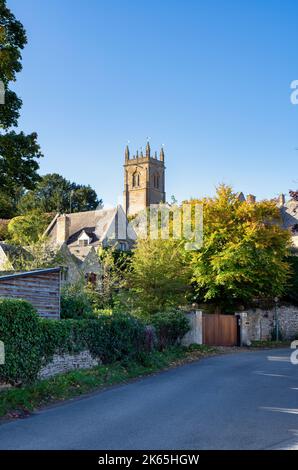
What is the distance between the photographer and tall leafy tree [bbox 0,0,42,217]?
2391 centimetres

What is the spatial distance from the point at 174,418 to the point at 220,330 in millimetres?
24139

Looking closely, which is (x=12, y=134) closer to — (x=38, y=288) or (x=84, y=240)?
(x=38, y=288)

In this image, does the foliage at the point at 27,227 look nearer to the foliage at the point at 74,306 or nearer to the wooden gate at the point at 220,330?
the wooden gate at the point at 220,330

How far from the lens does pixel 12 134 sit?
2452 cm

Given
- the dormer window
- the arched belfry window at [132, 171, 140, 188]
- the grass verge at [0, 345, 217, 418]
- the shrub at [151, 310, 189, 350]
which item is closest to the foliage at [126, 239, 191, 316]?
the shrub at [151, 310, 189, 350]

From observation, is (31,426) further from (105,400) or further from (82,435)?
(105,400)

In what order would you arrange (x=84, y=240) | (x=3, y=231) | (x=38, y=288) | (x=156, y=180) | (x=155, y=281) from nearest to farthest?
(x=38, y=288) < (x=155, y=281) < (x=84, y=240) < (x=3, y=231) < (x=156, y=180)

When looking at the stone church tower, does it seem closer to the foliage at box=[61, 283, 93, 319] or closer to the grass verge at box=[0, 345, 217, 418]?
the foliage at box=[61, 283, 93, 319]

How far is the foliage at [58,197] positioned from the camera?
277 ft

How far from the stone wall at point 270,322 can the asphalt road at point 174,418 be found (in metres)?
21.9

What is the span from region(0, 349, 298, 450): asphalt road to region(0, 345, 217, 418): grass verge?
0.61 meters

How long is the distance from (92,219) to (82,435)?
5055cm

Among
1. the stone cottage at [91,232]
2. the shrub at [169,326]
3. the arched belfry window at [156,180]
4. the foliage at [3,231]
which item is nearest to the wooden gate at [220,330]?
the shrub at [169,326]

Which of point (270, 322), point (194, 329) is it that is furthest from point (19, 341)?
point (270, 322)
